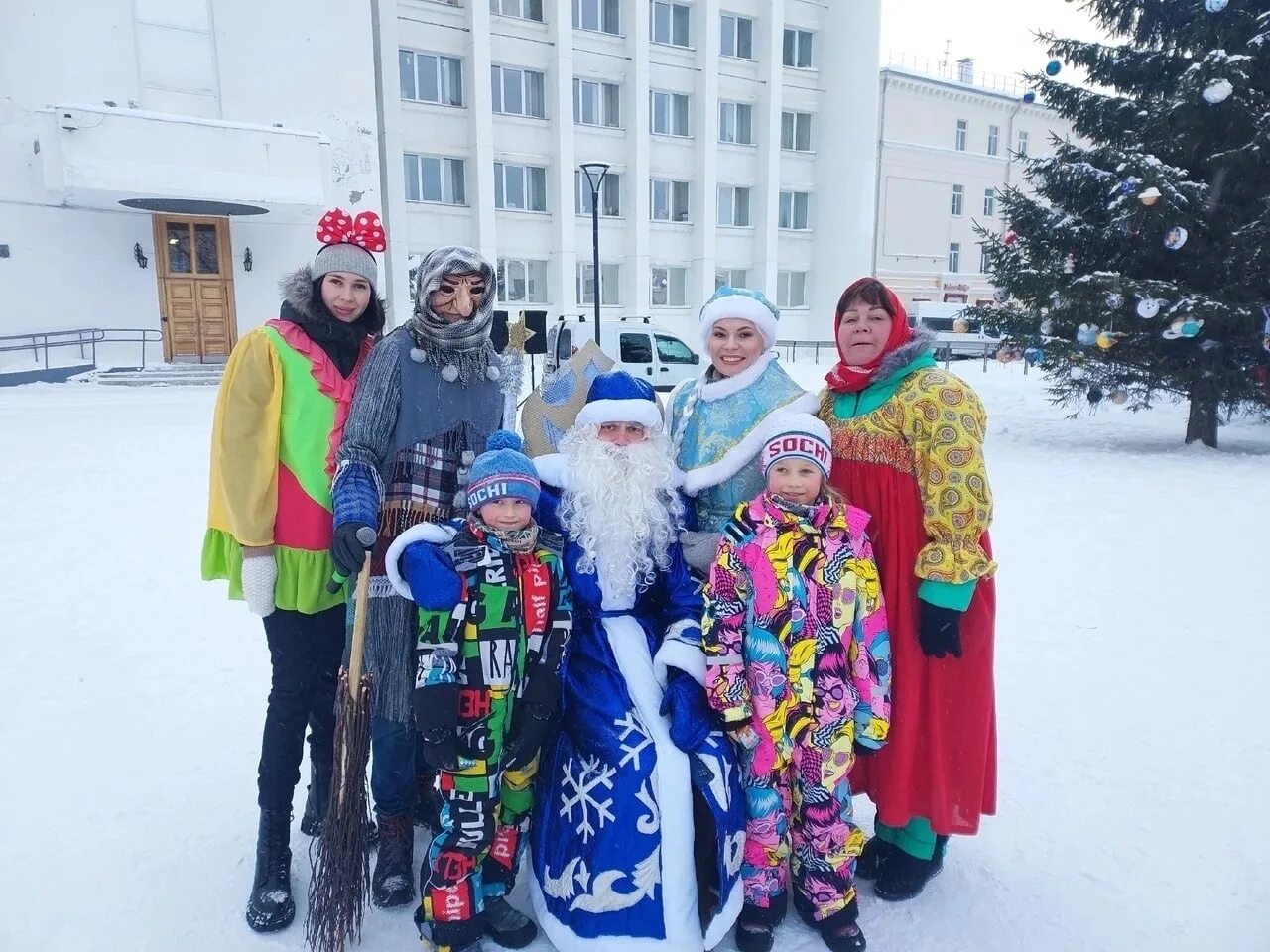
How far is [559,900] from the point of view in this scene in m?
2.32

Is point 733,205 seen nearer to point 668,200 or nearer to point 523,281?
point 668,200

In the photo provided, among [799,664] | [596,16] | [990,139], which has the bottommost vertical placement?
[799,664]

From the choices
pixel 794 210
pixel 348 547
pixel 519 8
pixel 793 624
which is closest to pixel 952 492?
pixel 793 624

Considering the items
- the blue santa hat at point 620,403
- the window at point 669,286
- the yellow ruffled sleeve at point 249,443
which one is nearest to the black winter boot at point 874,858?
the blue santa hat at point 620,403

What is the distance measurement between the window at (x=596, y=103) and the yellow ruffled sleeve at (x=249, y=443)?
23642 mm

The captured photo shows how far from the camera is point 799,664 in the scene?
230cm

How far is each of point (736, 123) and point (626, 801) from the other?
88.6 feet

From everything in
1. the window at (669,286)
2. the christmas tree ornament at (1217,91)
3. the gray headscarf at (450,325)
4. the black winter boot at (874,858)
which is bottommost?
the black winter boot at (874,858)

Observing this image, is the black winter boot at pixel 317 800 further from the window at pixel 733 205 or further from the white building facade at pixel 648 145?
the window at pixel 733 205

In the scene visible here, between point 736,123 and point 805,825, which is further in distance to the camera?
point 736,123

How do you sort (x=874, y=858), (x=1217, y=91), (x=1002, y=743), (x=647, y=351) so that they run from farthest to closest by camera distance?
(x=647, y=351) < (x=1217, y=91) < (x=1002, y=743) < (x=874, y=858)

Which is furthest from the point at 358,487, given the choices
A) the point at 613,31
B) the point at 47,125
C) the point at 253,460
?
the point at 613,31

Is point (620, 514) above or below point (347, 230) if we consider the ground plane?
below

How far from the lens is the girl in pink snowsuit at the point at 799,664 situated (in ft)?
7.52
